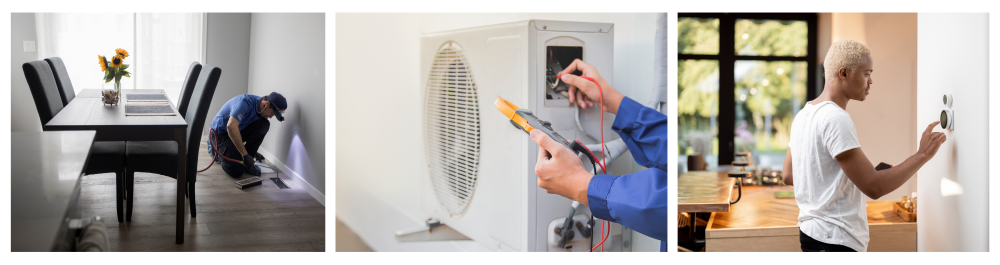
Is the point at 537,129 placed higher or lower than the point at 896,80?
lower

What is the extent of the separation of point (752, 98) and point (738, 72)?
23 centimetres

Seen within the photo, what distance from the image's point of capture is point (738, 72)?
3.95 metres

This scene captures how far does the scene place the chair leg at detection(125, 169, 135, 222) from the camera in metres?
1.51

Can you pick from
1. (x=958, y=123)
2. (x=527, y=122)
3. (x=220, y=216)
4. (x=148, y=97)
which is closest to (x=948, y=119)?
(x=958, y=123)

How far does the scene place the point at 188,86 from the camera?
1463mm

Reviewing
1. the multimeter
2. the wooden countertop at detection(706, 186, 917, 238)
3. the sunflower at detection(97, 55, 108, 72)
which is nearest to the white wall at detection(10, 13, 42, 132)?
the sunflower at detection(97, 55, 108, 72)

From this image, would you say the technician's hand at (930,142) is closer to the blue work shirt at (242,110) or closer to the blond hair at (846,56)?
the blond hair at (846,56)

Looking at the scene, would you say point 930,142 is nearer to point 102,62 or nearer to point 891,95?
point 891,95

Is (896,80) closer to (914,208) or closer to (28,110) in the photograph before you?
(914,208)

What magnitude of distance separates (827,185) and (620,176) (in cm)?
55

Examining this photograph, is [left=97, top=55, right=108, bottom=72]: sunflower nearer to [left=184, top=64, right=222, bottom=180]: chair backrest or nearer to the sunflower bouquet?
the sunflower bouquet

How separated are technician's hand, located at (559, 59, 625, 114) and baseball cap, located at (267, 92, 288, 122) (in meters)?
0.80

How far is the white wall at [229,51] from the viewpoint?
1525mm
